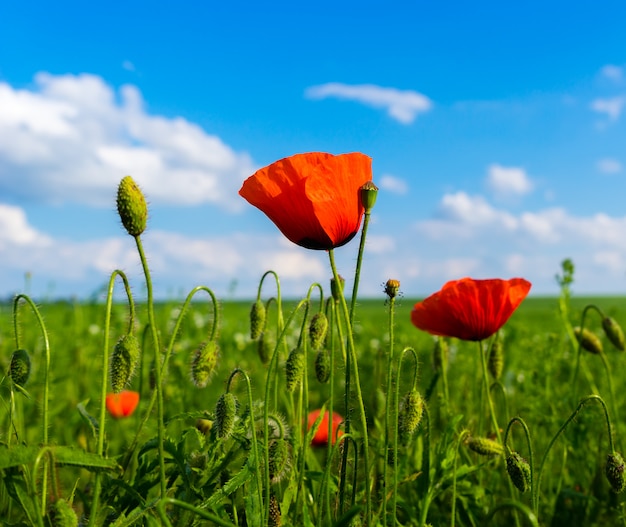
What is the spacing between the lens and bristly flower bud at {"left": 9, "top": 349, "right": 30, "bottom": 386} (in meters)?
1.47

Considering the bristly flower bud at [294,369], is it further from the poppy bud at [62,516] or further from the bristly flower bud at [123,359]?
the poppy bud at [62,516]

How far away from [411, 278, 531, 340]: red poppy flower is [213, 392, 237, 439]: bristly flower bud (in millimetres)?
672

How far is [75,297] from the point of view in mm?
5363

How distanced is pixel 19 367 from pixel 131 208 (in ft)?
1.75

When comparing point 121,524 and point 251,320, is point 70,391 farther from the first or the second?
point 121,524

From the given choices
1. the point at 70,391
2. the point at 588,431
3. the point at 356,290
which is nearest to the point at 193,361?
the point at 356,290

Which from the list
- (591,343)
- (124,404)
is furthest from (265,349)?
(124,404)


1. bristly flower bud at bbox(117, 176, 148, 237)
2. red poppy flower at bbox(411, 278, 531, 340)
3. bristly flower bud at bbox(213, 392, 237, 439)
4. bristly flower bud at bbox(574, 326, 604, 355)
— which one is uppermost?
bristly flower bud at bbox(117, 176, 148, 237)

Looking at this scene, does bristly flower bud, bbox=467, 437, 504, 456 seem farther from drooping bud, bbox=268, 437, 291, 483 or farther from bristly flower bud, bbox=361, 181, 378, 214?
bristly flower bud, bbox=361, 181, 378, 214

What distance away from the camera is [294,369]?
1634mm

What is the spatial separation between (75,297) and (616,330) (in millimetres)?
4140

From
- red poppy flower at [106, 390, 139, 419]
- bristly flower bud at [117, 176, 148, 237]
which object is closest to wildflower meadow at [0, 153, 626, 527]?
bristly flower bud at [117, 176, 148, 237]

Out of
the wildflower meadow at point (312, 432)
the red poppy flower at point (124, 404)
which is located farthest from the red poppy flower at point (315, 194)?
the red poppy flower at point (124, 404)

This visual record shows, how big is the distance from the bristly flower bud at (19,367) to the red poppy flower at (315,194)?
0.60 m
